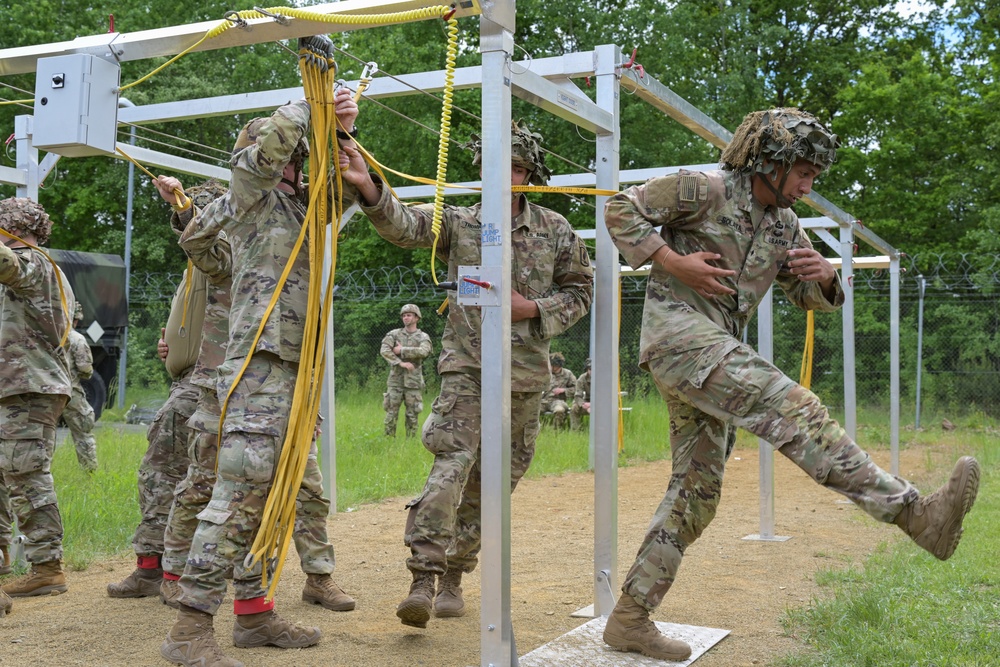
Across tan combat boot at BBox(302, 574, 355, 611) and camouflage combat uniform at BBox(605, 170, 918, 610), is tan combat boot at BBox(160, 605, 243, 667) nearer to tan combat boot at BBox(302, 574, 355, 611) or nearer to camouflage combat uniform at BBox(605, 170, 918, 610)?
tan combat boot at BBox(302, 574, 355, 611)

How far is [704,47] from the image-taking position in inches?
997

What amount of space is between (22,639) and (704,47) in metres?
23.6

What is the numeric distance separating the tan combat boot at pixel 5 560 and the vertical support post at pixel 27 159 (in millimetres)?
2039

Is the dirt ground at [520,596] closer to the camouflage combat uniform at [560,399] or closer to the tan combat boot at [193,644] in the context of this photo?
the tan combat boot at [193,644]

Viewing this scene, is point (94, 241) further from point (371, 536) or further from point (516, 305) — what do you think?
point (516, 305)

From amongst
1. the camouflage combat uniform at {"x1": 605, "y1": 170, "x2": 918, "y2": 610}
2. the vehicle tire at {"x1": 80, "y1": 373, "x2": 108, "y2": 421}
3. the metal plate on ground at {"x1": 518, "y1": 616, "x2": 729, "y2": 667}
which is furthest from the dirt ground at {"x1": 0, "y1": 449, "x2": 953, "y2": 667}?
the vehicle tire at {"x1": 80, "y1": 373, "x2": 108, "y2": 421}

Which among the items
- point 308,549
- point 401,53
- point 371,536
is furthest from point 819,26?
point 308,549

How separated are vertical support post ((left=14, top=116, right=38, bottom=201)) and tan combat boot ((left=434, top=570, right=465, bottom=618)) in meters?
3.40

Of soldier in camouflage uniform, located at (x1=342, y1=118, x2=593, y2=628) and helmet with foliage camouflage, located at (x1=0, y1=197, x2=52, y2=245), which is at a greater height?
helmet with foliage camouflage, located at (x1=0, y1=197, x2=52, y2=245)

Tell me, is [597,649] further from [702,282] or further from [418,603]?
[702,282]

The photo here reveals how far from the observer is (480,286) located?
3.46 m

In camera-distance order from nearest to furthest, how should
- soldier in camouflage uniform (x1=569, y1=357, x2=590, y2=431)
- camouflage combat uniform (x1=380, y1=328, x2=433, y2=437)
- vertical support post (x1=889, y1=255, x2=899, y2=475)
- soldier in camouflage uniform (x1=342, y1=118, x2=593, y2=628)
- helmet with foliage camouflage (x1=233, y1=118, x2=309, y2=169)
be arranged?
helmet with foliage camouflage (x1=233, y1=118, x2=309, y2=169), soldier in camouflage uniform (x1=342, y1=118, x2=593, y2=628), vertical support post (x1=889, y1=255, x2=899, y2=475), camouflage combat uniform (x1=380, y1=328, x2=433, y2=437), soldier in camouflage uniform (x1=569, y1=357, x2=590, y2=431)

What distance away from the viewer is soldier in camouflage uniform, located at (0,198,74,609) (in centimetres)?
528

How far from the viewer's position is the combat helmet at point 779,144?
161 inches
